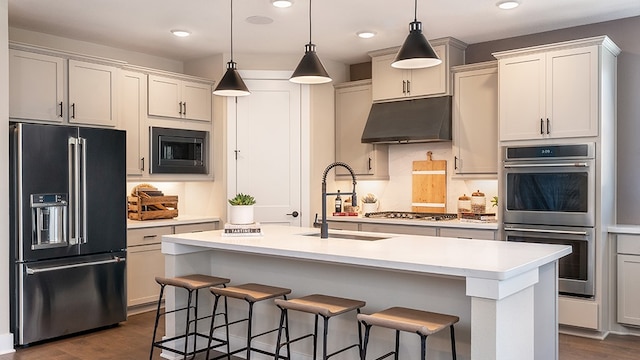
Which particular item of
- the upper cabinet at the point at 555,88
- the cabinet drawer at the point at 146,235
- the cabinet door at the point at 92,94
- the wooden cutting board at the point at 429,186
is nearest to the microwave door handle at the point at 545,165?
the upper cabinet at the point at 555,88

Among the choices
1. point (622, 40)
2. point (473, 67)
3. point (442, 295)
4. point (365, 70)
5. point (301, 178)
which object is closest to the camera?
point (442, 295)

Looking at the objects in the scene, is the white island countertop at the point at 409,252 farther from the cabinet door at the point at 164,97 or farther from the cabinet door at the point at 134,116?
the cabinet door at the point at 164,97

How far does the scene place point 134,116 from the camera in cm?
535

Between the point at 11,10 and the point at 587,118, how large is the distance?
4.67m

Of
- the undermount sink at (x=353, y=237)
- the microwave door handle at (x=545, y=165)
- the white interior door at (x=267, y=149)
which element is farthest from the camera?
the white interior door at (x=267, y=149)

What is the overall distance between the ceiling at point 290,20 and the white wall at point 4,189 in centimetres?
40

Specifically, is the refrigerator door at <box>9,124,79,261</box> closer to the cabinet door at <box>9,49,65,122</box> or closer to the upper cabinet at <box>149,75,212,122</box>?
Result: the cabinet door at <box>9,49,65,122</box>

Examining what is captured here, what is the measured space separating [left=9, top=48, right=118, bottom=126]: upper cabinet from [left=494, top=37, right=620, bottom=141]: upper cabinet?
3498 mm

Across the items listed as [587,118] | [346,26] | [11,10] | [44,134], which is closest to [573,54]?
[587,118]

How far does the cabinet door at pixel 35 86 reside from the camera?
434 centimetres

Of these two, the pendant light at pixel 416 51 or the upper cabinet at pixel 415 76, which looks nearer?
the pendant light at pixel 416 51

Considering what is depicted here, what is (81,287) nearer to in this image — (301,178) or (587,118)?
(301,178)

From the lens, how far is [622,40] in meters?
4.71

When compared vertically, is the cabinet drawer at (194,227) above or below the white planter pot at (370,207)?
below
